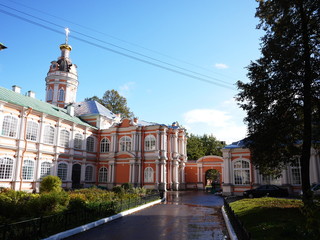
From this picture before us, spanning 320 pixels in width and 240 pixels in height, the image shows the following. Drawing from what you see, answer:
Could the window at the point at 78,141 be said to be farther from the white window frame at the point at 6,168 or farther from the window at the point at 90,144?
the white window frame at the point at 6,168

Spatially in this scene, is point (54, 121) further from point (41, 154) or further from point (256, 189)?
point (256, 189)

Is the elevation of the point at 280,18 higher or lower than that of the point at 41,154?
higher

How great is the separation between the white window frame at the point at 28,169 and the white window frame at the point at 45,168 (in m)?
1.02

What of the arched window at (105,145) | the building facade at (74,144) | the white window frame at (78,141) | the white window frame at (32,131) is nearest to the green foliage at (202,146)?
the building facade at (74,144)

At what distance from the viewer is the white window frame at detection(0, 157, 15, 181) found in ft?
77.0

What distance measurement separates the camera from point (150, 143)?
3509 centimetres

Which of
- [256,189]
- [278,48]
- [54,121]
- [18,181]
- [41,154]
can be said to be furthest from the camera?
[54,121]

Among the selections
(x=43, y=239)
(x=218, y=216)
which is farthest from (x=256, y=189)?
(x=43, y=239)

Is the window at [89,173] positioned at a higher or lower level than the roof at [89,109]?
lower

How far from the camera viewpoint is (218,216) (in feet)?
46.3

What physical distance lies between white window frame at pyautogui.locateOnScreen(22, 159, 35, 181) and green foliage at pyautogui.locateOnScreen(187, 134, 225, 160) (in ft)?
104

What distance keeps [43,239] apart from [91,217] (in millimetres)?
3646

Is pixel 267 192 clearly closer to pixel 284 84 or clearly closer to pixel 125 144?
pixel 284 84

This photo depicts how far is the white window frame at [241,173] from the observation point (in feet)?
82.5
